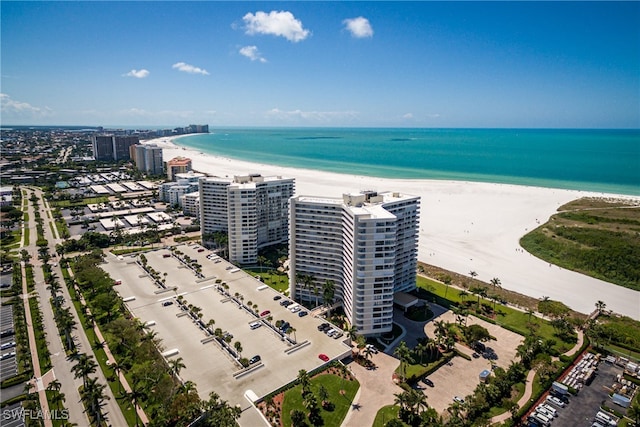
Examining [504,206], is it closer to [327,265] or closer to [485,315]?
[485,315]

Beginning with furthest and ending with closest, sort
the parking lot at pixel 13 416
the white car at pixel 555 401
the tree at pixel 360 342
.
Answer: the tree at pixel 360 342, the white car at pixel 555 401, the parking lot at pixel 13 416

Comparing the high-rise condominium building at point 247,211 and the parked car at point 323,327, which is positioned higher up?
the high-rise condominium building at point 247,211

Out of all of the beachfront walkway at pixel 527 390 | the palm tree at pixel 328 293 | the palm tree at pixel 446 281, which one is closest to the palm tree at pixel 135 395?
the palm tree at pixel 328 293

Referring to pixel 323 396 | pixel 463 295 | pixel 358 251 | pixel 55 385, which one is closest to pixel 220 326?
pixel 55 385

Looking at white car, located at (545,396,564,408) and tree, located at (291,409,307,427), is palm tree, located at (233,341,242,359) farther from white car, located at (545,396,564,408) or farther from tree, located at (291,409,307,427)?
white car, located at (545,396,564,408)

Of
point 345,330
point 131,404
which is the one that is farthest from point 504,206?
point 131,404

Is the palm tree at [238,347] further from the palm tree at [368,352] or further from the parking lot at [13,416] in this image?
the parking lot at [13,416]

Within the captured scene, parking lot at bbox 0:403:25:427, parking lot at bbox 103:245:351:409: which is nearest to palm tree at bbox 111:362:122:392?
parking lot at bbox 103:245:351:409
